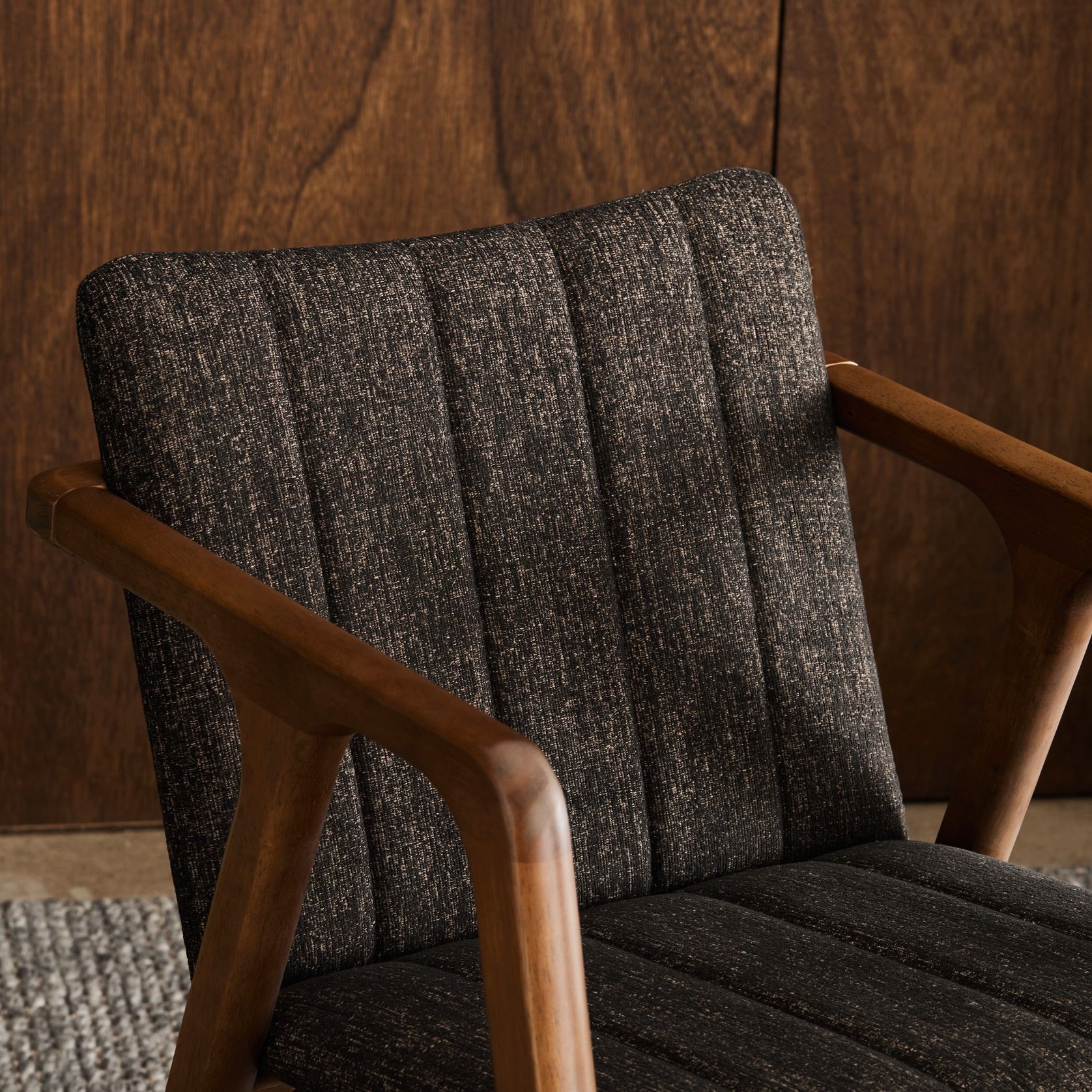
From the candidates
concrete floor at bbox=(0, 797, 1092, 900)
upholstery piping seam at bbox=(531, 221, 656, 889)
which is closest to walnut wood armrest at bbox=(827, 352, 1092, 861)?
upholstery piping seam at bbox=(531, 221, 656, 889)

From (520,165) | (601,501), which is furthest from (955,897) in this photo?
(520,165)

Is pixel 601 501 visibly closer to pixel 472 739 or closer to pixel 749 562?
pixel 749 562

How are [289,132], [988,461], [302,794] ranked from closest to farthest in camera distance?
[302,794] → [988,461] → [289,132]

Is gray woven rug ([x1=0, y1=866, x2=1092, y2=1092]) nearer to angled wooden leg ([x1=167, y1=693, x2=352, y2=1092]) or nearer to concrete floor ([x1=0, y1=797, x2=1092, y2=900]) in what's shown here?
concrete floor ([x1=0, y1=797, x2=1092, y2=900])

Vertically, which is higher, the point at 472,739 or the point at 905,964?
the point at 472,739

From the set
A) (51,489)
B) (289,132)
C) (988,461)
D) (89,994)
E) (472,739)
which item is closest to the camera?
(472,739)

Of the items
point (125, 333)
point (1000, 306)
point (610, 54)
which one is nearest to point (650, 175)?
point (610, 54)

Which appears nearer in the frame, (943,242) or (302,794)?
(302,794)

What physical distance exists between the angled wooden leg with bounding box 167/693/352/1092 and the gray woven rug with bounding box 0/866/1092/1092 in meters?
0.60

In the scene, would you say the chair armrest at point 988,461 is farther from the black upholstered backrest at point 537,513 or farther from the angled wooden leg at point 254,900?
the angled wooden leg at point 254,900

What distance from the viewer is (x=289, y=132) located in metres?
1.72

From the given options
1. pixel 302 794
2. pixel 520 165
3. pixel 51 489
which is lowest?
pixel 302 794

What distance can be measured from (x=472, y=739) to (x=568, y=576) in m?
0.37

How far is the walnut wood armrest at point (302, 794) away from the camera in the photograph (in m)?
Answer: 0.66
